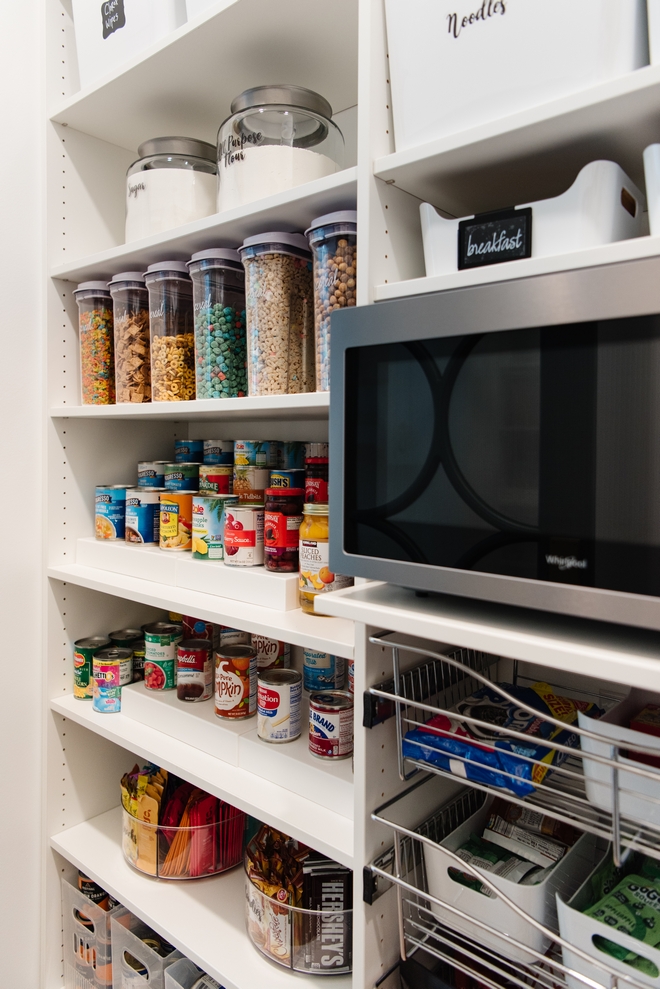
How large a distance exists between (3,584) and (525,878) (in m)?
1.14

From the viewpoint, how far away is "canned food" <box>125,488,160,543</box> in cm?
140

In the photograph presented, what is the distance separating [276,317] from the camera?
1.03m

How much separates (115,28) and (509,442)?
3.80 feet

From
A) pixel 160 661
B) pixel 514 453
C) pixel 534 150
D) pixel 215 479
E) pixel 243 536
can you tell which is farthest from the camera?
pixel 160 661

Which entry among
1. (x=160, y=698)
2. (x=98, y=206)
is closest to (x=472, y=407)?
(x=160, y=698)

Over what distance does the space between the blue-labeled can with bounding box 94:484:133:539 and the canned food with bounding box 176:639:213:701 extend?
313mm

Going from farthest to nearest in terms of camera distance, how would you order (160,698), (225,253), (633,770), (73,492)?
(73,492) → (160,698) → (225,253) → (633,770)

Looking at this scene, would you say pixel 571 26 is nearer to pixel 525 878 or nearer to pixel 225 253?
pixel 225 253

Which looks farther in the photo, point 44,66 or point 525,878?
point 44,66

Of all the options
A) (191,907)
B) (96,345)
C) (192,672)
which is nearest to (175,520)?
(192,672)

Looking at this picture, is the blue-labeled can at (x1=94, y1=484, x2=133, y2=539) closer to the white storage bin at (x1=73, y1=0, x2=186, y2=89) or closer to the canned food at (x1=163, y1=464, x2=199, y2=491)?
the canned food at (x1=163, y1=464, x2=199, y2=491)

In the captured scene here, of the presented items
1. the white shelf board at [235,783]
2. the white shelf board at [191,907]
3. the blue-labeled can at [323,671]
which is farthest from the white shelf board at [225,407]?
the white shelf board at [191,907]

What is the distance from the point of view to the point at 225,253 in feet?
3.67

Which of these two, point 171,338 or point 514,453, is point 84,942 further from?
point 514,453
